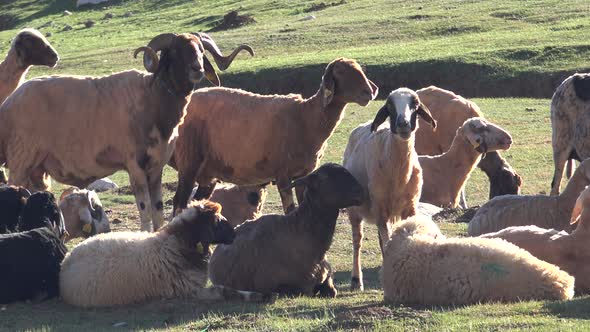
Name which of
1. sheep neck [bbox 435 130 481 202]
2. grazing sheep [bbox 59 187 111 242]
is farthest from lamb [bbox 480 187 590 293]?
sheep neck [bbox 435 130 481 202]

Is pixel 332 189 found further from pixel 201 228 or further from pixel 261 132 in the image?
pixel 261 132

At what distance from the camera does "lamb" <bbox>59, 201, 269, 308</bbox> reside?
11.3 m

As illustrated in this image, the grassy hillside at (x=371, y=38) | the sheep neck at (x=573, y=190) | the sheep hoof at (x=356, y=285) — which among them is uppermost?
the sheep neck at (x=573, y=190)

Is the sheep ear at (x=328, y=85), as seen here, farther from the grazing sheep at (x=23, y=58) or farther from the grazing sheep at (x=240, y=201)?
the grazing sheep at (x=23, y=58)

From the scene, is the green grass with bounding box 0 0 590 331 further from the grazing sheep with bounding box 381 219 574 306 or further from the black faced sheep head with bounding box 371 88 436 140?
the black faced sheep head with bounding box 371 88 436 140

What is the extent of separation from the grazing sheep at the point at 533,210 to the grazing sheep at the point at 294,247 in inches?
108

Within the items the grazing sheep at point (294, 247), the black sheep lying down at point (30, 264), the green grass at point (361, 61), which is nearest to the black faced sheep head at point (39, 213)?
the black sheep lying down at point (30, 264)

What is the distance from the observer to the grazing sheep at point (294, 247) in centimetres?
1203

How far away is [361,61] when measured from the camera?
37594mm

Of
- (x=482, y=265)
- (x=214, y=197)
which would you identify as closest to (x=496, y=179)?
(x=214, y=197)

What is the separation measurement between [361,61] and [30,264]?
26.7m

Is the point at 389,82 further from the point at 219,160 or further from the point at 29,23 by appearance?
the point at 29,23

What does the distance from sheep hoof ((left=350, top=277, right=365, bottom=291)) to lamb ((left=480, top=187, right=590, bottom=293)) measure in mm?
1903

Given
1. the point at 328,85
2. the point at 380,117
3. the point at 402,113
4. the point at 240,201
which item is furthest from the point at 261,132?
the point at 402,113
